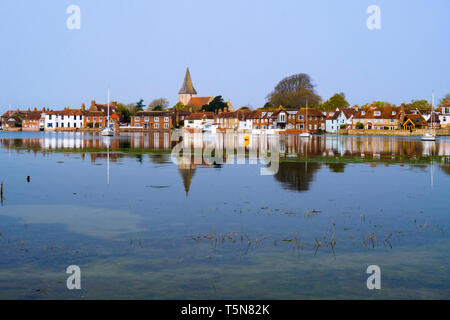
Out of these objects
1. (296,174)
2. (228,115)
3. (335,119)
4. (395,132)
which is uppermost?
(228,115)

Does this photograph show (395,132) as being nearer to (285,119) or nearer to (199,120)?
(285,119)

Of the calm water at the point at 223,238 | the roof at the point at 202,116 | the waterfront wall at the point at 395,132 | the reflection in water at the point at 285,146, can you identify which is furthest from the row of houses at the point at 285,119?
the calm water at the point at 223,238

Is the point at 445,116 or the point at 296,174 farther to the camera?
the point at 445,116

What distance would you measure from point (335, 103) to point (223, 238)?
181 meters

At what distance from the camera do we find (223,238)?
1451cm

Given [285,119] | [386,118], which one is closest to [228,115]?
[285,119]

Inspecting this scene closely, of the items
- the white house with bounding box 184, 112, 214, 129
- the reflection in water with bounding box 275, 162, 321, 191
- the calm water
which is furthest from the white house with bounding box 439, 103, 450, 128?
the calm water

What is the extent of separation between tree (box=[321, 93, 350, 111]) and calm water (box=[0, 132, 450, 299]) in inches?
6452

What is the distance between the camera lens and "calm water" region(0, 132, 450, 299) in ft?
34.5

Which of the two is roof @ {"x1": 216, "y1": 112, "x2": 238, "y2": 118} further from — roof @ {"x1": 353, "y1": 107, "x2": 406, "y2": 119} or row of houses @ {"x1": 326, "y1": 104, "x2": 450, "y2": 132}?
roof @ {"x1": 353, "y1": 107, "x2": 406, "y2": 119}

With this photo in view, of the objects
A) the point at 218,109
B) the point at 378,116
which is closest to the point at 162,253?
the point at 378,116

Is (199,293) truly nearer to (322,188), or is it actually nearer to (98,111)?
(322,188)

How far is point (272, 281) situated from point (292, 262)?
1.51m

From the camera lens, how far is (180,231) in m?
15.5
